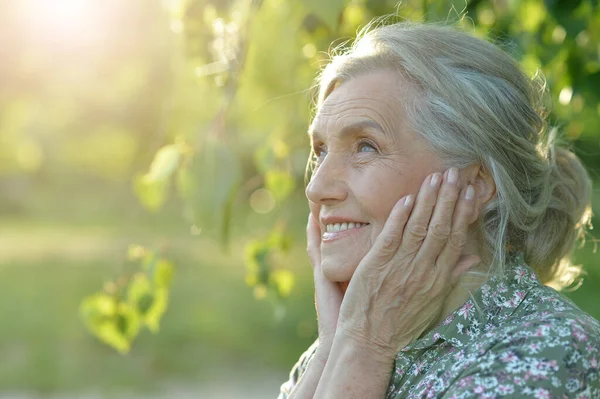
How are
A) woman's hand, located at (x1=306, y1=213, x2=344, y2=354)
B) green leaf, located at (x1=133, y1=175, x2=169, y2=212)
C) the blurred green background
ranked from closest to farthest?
woman's hand, located at (x1=306, y1=213, x2=344, y2=354) < the blurred green background < green leaf, located at (x1=133, y1=175, x2=169, y2=212)

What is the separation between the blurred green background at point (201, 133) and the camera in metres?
2.79

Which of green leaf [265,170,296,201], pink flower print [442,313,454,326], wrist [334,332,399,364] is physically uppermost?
green leaf [265,170,296,201]

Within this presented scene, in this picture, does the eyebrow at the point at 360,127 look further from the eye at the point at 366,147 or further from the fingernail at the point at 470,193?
the fingernail at the point at 470,193

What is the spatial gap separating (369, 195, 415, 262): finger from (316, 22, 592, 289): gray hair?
19 centimetres

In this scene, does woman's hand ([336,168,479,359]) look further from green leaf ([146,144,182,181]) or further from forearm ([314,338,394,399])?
green leaf ([146,144,182,181])

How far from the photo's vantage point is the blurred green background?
279 cm

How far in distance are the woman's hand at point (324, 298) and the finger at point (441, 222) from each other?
1.35 ft

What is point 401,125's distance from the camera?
2279mm

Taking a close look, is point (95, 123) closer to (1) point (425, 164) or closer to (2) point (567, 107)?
(2) point (567, 107)

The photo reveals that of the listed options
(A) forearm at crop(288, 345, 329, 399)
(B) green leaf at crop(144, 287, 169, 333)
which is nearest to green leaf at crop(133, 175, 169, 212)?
(B) green leaf at crop(144, 287, 169, 333)

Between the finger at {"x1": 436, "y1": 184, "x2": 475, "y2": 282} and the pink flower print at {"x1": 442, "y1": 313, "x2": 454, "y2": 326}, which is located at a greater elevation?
the finger at {"x1": 436, "y1": 184, "x2": 475, "y2": 282}

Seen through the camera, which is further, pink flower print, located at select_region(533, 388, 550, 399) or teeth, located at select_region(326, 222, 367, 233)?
teeth, located at select_region(326, 222, 367, 233)

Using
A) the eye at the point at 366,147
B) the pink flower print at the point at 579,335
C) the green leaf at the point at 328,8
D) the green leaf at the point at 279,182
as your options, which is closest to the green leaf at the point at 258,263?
the green leaf at the point at 279,182

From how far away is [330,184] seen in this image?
91.6 inches
